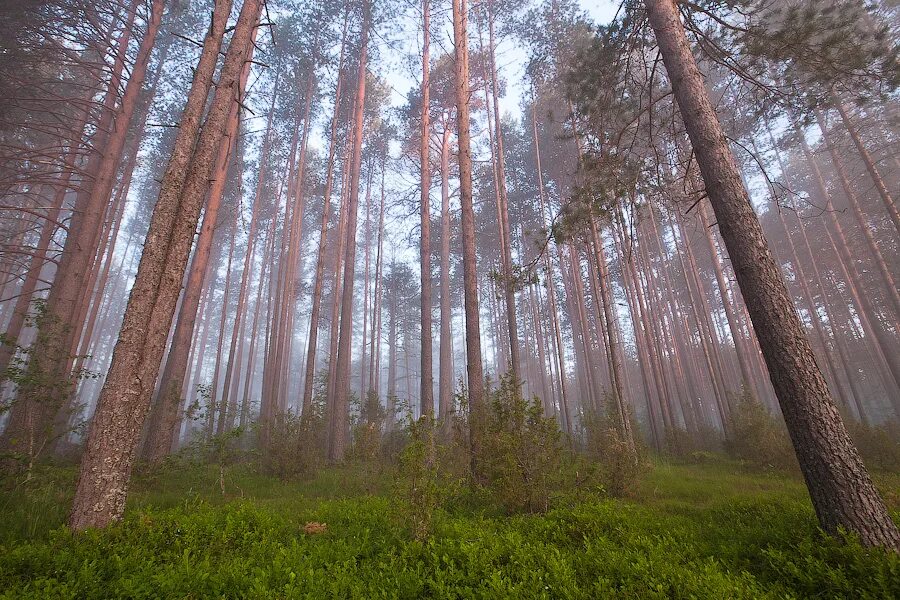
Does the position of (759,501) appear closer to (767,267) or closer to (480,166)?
(767,267)

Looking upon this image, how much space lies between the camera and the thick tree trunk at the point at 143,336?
3902 millimetres

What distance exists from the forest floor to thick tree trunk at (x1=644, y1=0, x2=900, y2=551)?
42 centimetres

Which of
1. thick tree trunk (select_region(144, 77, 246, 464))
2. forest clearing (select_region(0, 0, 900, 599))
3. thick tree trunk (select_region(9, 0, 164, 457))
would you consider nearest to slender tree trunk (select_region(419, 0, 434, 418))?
forest clearing (select_region(0, 0, 900, 599))

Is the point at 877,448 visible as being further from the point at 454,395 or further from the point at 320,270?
the point at 320,270

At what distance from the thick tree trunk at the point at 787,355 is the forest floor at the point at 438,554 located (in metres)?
0.42

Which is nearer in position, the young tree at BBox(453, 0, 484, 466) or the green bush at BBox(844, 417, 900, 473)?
the young tree at BBox(453, 0, 484, 466)

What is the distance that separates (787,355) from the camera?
393 cm

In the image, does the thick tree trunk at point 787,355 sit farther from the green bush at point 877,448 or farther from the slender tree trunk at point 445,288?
the slender tree trunk at point 445,288

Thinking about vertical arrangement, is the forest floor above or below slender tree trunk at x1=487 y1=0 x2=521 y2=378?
below

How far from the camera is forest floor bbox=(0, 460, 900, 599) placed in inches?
111

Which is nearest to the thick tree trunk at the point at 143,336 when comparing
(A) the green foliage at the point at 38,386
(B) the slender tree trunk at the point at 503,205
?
(A) the green foliage at the point at 38,386

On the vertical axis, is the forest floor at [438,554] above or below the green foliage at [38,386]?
below

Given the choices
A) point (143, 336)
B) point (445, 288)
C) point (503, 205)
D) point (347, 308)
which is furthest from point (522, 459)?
point (445, 288)

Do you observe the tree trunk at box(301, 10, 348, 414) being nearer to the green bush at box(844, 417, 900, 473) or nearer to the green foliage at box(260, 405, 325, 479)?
the green foliage at box(260, 405, 325, 479)
